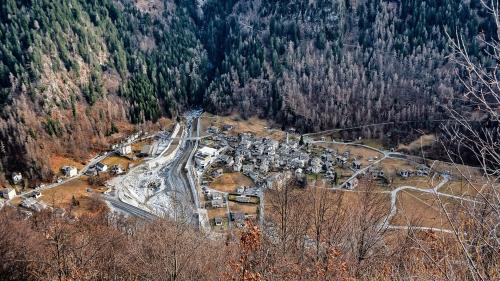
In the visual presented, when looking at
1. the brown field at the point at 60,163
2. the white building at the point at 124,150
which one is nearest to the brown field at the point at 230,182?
the white building at the point at 124,150

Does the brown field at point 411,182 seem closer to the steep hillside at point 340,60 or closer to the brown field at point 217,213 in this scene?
the steep hillside at point 340,60

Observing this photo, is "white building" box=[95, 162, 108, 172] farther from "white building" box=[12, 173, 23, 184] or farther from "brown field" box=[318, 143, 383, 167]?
"brown field" box=[318, 143, 383, 167]

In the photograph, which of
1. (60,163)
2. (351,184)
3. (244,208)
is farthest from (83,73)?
(351,184)

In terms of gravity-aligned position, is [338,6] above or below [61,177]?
above

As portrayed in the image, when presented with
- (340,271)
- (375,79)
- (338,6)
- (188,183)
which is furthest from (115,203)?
(338,6)

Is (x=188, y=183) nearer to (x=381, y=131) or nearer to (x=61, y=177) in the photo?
(x=61, y=177)

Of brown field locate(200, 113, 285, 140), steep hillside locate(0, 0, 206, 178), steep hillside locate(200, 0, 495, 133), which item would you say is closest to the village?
brown field locate(200, 113, 285, 140)
